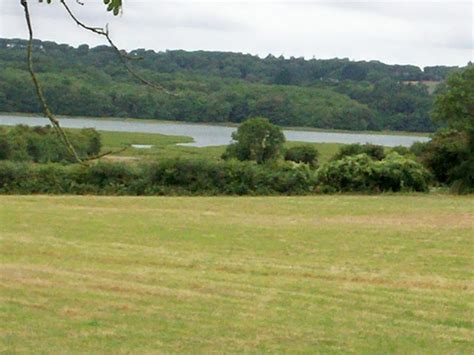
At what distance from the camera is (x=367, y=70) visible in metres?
83.2

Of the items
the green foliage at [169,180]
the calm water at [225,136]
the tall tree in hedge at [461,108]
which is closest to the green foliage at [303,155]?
the calm water at [225,136]

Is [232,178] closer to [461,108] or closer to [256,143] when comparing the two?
[461,108]

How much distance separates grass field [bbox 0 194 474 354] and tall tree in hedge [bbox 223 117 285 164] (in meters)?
21.6

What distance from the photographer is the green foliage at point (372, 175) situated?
38.9 m

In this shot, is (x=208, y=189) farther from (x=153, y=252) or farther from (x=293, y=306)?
(x=293, y=306)

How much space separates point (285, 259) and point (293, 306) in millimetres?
6668

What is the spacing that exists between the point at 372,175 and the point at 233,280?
24.7 m

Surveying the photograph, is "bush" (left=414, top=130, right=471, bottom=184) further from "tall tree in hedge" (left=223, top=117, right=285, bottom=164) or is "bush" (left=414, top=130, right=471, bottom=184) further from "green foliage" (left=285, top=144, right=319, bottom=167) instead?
"green foliage" (left=285, top=144, right=319, bottom=167)

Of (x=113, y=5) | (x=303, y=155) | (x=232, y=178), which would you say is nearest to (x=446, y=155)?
(x=232, y=178)

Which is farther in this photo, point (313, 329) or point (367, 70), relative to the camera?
point (367, 70)

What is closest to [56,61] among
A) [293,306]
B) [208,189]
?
[293,306]

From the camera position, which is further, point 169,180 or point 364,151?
point 364,151

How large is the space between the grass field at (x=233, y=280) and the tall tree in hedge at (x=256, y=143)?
70.8ft

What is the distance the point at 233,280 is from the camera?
50.3ft
